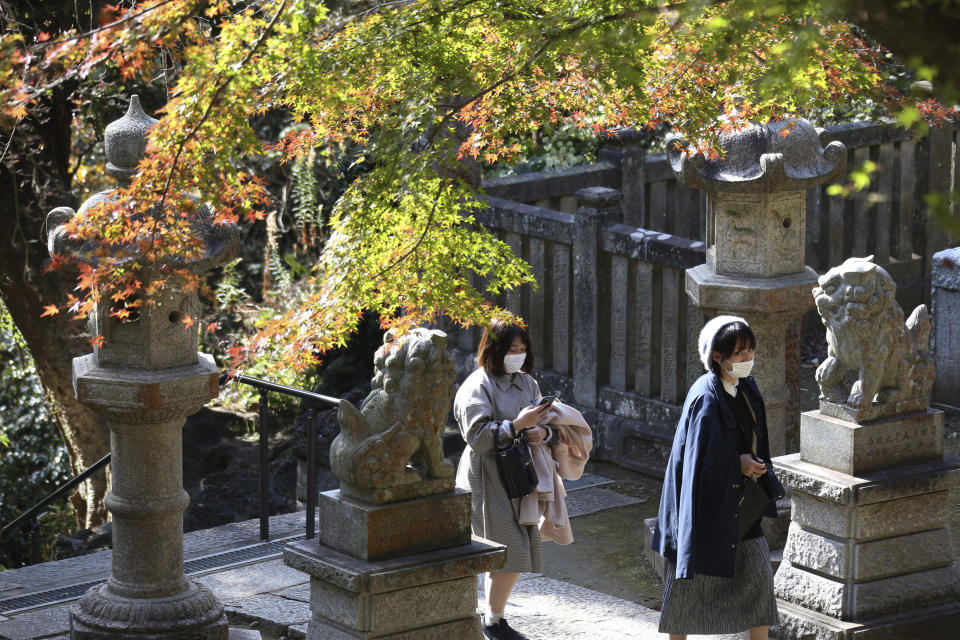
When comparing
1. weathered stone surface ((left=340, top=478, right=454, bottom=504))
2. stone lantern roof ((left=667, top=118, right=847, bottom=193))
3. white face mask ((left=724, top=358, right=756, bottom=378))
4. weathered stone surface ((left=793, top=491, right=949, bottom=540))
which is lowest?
weathered stone surface ((left=793, top=491, right=949, bottom=540))

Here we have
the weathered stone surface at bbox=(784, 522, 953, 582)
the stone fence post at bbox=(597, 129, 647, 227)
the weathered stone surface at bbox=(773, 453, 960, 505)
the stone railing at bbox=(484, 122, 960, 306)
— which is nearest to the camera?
the weathered stone surface at bbox=(773, 453, 960, 505)

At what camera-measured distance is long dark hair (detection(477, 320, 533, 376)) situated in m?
6.46

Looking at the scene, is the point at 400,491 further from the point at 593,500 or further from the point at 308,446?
the point at 593,500

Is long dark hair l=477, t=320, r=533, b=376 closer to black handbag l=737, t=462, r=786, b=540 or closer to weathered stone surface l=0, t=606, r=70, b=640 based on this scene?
black handbag l=737, t=462, r=786, b=540

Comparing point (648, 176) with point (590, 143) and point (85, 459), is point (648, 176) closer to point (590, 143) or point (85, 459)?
point (590, 143)

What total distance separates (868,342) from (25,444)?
9.16 metres

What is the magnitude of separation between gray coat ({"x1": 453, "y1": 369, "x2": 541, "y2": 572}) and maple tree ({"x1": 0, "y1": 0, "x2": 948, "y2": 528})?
50 cm

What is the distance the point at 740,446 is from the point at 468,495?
1280 mm

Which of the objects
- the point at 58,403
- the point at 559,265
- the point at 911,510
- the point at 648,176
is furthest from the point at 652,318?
the point at 58,403

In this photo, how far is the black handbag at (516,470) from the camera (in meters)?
6.35

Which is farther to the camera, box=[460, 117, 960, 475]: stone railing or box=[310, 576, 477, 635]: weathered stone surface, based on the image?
box=[460, 117, 960, 475]: stone railing

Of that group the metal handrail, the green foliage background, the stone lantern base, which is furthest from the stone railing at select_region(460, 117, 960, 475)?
the green foliage background

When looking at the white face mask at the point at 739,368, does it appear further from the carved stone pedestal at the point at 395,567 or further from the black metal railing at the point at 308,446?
the black metal railing at the point at 308,446

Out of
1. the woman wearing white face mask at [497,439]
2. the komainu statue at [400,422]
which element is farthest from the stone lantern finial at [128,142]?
the woman wearing white face mask at [497,439]
